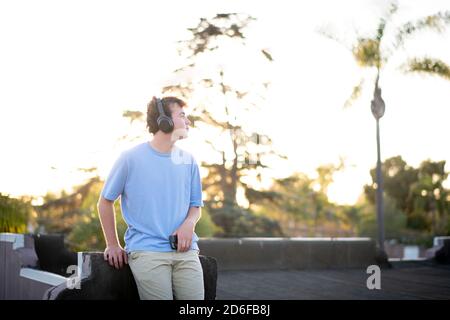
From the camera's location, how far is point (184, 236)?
10.4 ft

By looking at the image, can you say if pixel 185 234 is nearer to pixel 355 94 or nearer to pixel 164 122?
pixel 164 122

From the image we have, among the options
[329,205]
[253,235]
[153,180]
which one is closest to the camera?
[153,180]

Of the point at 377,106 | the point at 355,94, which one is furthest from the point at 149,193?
the point at 355,94

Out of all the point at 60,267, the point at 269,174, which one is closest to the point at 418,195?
the point at 269,174

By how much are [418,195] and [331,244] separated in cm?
4212

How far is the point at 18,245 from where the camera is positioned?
7832mm

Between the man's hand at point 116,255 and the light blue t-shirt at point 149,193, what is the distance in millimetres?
83

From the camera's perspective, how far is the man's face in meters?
3.25

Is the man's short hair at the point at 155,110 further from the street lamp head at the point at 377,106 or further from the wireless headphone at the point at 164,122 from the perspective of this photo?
the street lamp head at the point at 377,106

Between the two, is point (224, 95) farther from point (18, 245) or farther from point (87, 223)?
point (18, 245)

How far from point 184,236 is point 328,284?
20.9 ft

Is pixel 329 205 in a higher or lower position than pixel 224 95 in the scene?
lower

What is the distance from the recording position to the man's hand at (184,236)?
3.15 meters
